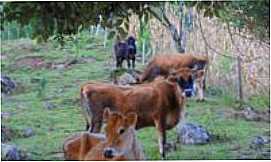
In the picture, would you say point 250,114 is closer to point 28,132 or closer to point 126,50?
point 126,50

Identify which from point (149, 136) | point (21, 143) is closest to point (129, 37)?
point (149, 136)

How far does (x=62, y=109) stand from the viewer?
2090 millimetres

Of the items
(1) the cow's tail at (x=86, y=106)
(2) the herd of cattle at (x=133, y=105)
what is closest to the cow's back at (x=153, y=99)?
(2) the herd of cattle at (x=133, y=105)

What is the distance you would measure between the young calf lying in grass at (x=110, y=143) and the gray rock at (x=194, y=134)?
15cm

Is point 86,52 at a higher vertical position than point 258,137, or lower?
higher

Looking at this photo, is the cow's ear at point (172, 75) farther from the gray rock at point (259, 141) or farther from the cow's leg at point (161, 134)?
the gray rock at point (259, 141)

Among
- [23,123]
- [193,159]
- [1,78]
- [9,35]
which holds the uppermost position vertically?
[9,35]

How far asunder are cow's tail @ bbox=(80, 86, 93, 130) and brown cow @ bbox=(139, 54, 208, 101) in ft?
0.62

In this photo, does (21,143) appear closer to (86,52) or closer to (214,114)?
(86,52)

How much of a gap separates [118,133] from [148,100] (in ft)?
0.57

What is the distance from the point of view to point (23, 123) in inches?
80.2

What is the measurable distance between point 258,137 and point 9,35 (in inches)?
32.7

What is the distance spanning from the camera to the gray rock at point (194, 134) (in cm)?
209

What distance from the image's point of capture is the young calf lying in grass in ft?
6.57
